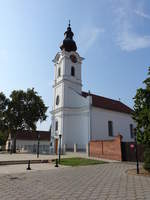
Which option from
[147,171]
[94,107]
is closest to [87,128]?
[94,107]

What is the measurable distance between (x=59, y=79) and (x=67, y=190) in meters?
30.1

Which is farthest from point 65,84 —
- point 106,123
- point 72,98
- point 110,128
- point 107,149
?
point 107,149

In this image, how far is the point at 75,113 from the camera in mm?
33125

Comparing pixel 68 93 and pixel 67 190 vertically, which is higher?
pixel 68 93

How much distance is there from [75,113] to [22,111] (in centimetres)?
1043

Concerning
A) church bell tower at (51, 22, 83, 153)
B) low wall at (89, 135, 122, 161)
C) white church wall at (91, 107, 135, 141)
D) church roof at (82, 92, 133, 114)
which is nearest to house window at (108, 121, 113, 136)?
white church wall at (91, 107, 135, 141)

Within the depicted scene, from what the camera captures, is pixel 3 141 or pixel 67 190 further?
pixel 3 141

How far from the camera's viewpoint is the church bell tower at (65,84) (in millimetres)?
33219

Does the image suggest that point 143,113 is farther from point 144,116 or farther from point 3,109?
point 3,109

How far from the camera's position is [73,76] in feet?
119

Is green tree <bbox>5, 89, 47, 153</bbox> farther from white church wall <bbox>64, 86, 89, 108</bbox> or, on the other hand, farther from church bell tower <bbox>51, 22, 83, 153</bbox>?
white church wall <bbox>64, 86, 89, 108</bbox>

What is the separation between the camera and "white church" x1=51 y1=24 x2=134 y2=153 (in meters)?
31.1

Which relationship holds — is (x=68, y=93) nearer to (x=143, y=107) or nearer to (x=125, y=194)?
(x=143, y=107)

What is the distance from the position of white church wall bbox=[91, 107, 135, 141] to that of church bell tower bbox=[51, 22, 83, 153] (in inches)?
194
